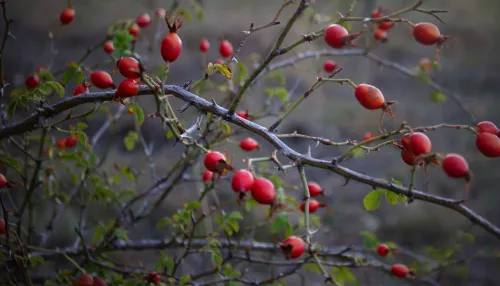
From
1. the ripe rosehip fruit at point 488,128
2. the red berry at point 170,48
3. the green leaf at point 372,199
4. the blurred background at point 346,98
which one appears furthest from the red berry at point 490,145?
the blurred background at point 346,98

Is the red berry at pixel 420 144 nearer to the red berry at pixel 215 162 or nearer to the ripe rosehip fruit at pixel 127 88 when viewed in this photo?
the red berry at pixel 215 162

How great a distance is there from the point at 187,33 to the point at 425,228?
3.33 feet

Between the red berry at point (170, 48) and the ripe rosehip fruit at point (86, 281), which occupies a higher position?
the red berry at point (170, 48)

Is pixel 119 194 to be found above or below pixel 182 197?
below

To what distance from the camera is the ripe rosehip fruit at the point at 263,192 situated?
0.54 metres

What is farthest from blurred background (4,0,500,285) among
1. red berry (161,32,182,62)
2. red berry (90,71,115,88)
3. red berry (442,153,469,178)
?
red berry (442,153,469,178)

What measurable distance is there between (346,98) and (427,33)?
961 mm

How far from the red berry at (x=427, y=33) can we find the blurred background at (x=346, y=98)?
79cm

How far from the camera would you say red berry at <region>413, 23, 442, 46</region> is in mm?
664

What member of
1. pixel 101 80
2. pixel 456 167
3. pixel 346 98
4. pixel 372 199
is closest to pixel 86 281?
pixel 101 80

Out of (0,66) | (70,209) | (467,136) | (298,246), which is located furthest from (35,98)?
(467,136)

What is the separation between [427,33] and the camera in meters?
0.67

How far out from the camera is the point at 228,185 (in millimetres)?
1521

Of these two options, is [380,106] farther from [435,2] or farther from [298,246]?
[435,2]
